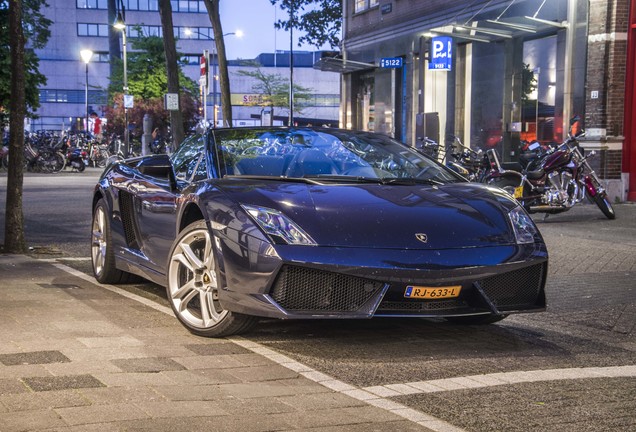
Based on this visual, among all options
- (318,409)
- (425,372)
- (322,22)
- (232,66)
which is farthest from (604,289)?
(232,66)

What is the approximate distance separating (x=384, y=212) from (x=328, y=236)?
0.42m

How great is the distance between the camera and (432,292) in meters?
5.48

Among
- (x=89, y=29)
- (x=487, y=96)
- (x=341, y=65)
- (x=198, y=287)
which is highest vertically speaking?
(x=89, y=29)

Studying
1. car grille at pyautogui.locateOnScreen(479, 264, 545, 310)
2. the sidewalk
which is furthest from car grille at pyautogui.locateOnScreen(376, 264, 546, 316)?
the sidewalk

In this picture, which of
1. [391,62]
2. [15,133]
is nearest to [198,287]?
[15,133]

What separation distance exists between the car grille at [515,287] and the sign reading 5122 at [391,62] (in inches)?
1045

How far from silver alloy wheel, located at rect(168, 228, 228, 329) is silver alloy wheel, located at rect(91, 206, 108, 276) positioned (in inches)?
75.0

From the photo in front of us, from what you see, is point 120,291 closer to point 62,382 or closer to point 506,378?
point 62,382

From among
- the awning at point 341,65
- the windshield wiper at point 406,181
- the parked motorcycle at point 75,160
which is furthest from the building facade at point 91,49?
the windshield wiper at point 406,181

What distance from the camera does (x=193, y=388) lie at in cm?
467

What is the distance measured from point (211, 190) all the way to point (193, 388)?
166cm

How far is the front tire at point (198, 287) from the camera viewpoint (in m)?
5.82

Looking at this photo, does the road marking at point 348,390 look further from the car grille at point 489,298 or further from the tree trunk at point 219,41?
the tree trunk at point 219,41

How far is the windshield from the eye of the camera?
6.38 m
